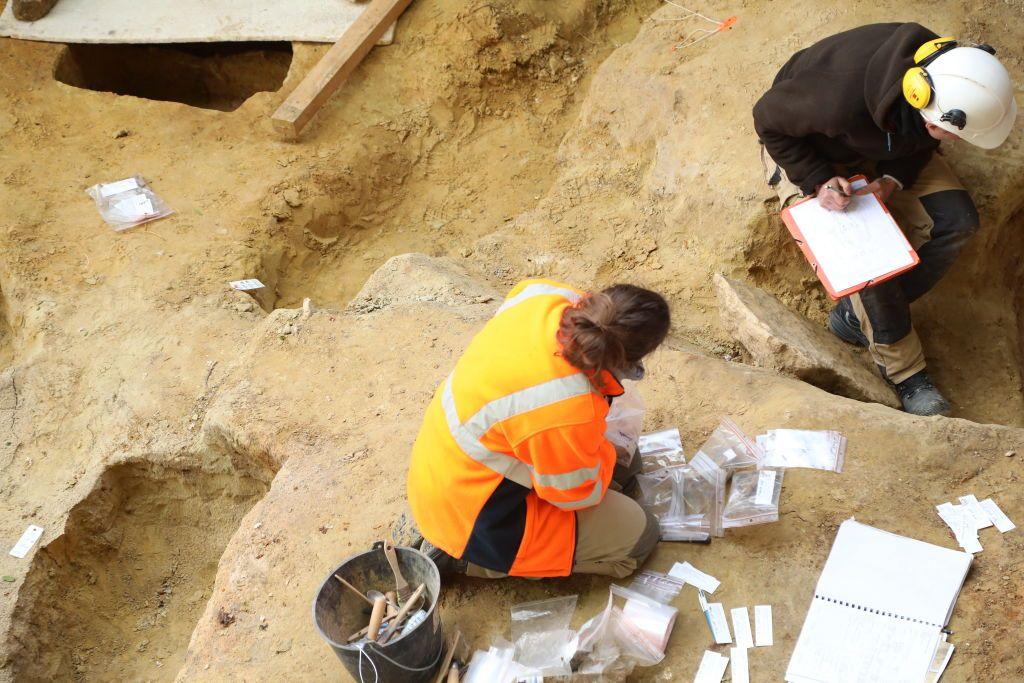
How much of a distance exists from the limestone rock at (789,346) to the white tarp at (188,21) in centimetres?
371

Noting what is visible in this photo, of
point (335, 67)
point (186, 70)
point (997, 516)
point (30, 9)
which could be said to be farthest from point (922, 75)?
point (30, 9)

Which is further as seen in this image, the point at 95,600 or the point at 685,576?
the point at 95,600

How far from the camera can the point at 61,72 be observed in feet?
22.1

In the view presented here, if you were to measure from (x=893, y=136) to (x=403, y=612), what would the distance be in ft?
8.74

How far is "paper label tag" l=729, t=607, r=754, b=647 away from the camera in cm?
275

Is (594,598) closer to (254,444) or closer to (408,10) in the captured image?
(254,444)

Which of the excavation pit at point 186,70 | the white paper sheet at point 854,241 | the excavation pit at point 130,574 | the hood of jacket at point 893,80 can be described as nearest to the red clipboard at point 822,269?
the white paper sheet at point 854,241

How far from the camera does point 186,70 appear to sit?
7.24 m

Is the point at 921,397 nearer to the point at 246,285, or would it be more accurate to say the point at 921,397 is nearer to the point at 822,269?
the point at 822,269

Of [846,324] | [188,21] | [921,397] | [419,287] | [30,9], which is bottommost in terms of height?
[921,397]

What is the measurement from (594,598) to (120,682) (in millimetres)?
2537

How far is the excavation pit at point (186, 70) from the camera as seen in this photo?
701 cm

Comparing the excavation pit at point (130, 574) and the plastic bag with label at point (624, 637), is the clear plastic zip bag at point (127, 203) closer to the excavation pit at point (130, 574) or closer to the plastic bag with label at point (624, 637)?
the excavation pit at point (130, 574)

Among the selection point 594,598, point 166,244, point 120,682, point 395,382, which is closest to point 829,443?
point 594,598
